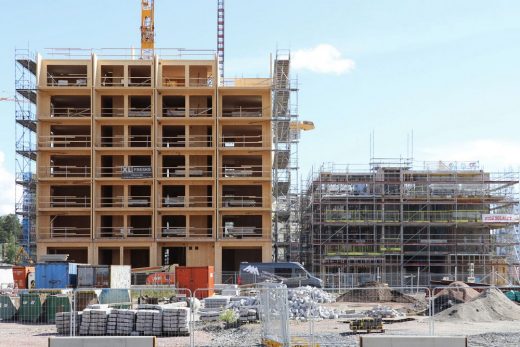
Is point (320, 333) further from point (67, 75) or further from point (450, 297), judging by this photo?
point (67, 75)

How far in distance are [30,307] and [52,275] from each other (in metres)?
12.1

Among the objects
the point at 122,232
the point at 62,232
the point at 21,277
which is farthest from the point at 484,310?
the point at 62,232

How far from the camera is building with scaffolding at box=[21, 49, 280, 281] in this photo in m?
64.9

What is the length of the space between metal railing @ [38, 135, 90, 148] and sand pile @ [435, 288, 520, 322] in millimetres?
40959

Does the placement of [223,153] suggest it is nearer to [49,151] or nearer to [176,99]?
[176,99]

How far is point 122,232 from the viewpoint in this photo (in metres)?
65.1

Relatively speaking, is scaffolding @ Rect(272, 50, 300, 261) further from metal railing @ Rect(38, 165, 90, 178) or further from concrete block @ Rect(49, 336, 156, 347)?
concrete block @ Rect(49, 336, 156, 347)

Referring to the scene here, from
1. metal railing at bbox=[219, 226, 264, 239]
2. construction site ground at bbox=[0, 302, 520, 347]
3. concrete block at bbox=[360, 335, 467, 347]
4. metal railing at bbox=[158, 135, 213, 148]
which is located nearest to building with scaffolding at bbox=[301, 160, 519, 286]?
metal railing at bbox=[219, 226, 264, 239]

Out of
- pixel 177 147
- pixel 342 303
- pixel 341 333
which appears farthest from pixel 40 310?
pixel 177 147

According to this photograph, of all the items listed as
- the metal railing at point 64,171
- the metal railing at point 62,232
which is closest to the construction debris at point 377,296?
the metal railing at point 62,232

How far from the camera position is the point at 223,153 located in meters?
66.2

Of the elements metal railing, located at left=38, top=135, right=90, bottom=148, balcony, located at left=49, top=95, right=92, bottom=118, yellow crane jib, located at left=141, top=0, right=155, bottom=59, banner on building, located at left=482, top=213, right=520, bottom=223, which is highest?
yellow crane jib, located at left=141, top=0, right=155, bottom=59

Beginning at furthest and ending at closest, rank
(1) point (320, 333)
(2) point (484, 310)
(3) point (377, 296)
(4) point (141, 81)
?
(4) point (141, 81) → (3) point (377, 296) → (2) point (484, 310) → (1) point (320, 333)

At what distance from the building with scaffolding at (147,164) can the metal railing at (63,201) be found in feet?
0.31
